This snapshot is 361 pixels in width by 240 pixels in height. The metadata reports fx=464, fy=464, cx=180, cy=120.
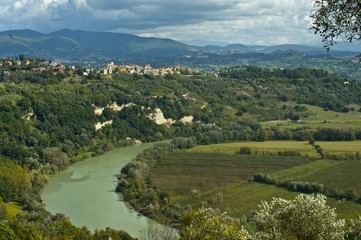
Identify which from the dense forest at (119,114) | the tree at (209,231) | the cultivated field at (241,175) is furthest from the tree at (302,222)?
the cultivated field at (241,175)

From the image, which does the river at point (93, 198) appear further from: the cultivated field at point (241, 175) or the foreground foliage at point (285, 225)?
the foreground foliage at point (285, 225)

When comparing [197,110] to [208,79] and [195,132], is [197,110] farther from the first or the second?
[208,79]

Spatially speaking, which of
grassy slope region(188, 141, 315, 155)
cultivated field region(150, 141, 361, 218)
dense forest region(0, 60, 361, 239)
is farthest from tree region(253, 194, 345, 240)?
grassy slope region(188, 141, 315, 155)

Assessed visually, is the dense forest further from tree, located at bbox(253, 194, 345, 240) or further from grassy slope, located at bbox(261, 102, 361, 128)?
tree, located at bbox(253, 194, 345, 240)

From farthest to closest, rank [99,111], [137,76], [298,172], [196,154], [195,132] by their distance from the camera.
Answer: [137,76], [195,132], [99,111], [196,154], [298,172]

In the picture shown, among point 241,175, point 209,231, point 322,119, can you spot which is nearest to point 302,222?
point 209,231

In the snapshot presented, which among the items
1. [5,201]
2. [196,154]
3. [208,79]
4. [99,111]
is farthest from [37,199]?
[208,79]
